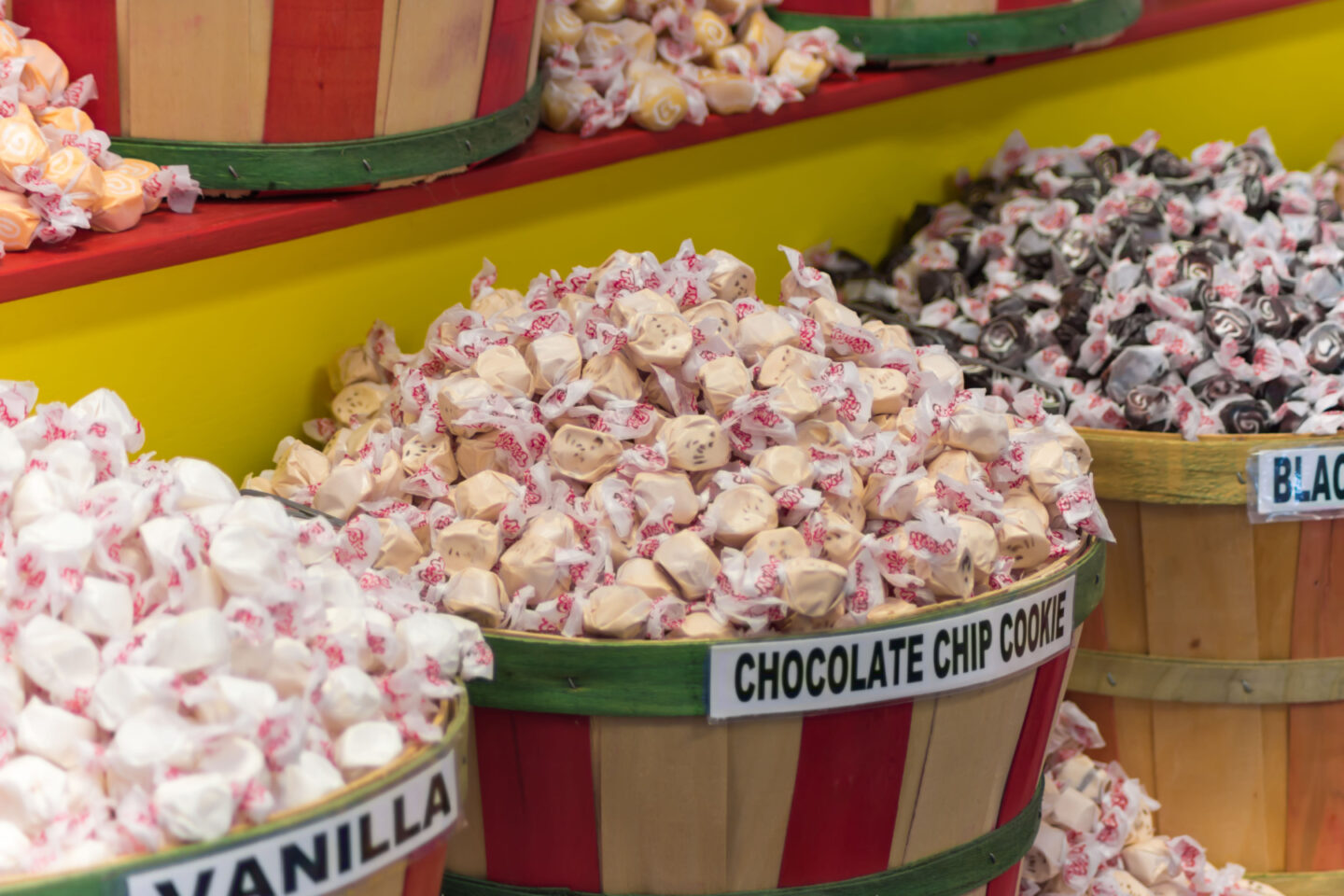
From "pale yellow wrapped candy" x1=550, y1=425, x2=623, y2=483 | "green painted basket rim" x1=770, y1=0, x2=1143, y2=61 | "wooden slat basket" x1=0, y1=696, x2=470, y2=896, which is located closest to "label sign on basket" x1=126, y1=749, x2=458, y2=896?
"wooden slat basket" x1=0, y1=696, x2=470, y2=896

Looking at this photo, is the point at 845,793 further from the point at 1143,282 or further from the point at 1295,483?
the point at 1143,282

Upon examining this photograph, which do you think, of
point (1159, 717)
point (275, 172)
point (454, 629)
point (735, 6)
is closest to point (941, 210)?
point (735, 6)

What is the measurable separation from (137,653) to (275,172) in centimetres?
92

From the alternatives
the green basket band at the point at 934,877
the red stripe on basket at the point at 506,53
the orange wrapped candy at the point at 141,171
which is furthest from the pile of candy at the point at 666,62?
the green basket band at the point at 934,877

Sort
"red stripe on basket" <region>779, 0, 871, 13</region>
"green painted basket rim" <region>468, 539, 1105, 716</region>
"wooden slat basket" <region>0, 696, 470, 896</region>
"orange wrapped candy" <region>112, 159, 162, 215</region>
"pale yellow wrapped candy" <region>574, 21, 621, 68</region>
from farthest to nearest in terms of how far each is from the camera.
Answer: "red stripe on basket" <region>779, 0, 871, 13</region>, "pale yellow wrapped candy" <region>574, 21, 621, 68</region>, "orange wrapped candy" <region>112, 159, 162, 215</region>, "green painted basket rim" <region>468, 539, 1105, 716</region>, "wooden slat basket" <region>0, 696, 470, 896</region>

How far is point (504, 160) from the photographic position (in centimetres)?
233

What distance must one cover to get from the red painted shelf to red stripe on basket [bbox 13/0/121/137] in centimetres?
15

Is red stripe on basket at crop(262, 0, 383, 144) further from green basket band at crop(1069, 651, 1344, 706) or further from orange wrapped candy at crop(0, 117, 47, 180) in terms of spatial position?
green basket band at crop(1069, 651, 1344, 706)

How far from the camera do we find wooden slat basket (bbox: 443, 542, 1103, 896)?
5.24 feet

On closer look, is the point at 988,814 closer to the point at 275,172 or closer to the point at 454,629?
the point at 454,629

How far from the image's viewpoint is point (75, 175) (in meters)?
1.82

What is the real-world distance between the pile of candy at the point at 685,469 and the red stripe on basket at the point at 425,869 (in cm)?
33

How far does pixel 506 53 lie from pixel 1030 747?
1166mm

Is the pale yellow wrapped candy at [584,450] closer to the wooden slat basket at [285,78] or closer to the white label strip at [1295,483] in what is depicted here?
the wooden slat basket at [285,78]
